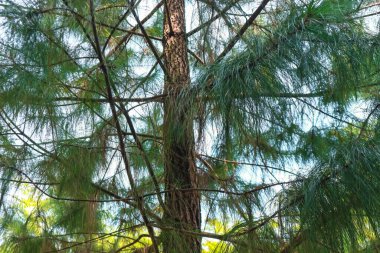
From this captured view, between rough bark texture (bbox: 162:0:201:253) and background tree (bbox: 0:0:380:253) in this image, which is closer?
background tree (bbox: 0:0:380:253)

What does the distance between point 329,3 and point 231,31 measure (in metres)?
0.85

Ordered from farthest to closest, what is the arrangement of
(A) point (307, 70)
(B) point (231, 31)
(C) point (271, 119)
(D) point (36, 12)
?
1. (B) point (231, 31)
2. (D) point (36, 12)
3. (C) point (271, 119)
4. (A) point (307, 70)

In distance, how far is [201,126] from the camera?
7.07 ft

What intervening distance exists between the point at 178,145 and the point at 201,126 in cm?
42

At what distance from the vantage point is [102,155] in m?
2.51

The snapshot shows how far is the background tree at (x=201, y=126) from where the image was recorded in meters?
1.78

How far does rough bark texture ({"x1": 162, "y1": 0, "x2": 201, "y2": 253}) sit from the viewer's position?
2.21 m

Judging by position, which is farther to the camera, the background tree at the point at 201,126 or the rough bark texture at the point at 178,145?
the rough bark texture at the point at 178,145

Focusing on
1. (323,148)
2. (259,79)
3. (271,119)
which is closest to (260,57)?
(259,79)

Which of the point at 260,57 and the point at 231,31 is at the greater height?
the point at 231,31

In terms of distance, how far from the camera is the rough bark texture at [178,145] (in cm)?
221

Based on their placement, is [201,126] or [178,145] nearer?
[201,126]

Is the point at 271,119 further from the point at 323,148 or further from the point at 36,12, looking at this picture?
the point at 36,12

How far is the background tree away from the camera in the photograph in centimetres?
178
